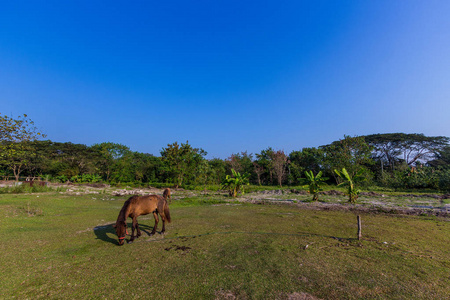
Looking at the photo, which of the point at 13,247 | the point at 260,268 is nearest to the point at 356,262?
the point at 260,268

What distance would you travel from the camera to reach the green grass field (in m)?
3.38

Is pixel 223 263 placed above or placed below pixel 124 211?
below

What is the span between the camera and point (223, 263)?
451cm

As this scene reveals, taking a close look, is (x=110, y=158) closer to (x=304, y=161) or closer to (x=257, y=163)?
(x=257, y=163)

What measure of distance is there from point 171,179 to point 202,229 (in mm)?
29139

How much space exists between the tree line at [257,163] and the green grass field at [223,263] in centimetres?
2276

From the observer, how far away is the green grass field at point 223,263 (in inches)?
133

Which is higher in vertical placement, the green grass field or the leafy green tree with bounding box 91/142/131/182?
the leafy green tree with bounding box 91/142/131/182

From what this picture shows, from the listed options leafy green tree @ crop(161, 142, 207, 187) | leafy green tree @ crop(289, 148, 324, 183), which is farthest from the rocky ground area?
leafy green tree @ crop(289, 148, 324, 183)

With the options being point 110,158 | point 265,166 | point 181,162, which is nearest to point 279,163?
point 265,166

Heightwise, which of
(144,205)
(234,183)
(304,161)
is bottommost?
(234,183)

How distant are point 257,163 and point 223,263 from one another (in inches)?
1529

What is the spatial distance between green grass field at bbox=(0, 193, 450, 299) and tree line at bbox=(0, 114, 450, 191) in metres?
22.8

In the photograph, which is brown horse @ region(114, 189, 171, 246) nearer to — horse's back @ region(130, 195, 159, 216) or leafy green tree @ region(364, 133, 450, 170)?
horse's back @ region(130, 195, 159, 216)
